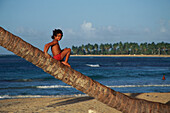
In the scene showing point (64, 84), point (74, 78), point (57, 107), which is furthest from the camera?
point (64, 84)

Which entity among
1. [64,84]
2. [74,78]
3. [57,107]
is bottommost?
[64,84]

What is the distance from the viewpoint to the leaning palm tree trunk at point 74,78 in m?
4.37

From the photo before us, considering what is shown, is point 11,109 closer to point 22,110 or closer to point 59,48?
point 22,110

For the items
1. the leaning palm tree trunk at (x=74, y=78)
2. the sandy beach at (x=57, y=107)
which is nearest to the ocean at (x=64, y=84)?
the sandy beach at (x=57, y=107)

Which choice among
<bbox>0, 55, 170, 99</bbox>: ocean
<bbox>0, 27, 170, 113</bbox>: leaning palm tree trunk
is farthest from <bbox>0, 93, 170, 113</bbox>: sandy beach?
<bbox>0, 27, 170, 113</bbox>: leaning palm tree trunk

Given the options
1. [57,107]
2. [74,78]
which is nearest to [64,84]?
[57,107]

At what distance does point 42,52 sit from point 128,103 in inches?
91.8

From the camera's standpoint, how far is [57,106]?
13836 millimetres

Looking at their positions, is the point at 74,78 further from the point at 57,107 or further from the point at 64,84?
the point at 64,84

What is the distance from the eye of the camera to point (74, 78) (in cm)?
468

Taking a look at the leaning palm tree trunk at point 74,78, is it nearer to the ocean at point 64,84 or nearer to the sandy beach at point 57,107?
the sandy beach at point 57,107

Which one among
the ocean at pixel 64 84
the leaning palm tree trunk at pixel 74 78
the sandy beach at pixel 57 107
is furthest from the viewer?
the ocean at pixel 64 84

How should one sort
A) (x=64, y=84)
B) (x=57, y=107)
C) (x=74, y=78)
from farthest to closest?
(x=64, y=84) < (x=57, y=107) < (x=74, y=78)

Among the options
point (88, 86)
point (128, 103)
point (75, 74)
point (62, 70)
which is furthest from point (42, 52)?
point (128, 103)
